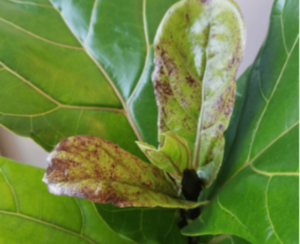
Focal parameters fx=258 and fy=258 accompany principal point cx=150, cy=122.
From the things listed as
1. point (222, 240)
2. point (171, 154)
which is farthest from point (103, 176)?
point (222, 240)

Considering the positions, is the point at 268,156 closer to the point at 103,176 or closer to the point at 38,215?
the point at 103,176

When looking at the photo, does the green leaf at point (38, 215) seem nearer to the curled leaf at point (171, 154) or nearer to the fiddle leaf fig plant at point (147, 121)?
the fiddle leaf fig plant at point (147, 121)

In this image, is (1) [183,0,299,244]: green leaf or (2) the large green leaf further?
(2) the large green leaf

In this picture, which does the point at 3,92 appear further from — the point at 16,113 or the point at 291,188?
the point at 291,188

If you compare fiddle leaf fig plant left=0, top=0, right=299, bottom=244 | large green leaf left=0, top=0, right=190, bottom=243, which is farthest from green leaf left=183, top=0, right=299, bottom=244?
large green leaf left=0, top=0, right=190, bottom=243

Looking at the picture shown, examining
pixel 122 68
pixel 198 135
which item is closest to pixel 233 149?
pixel 198 135

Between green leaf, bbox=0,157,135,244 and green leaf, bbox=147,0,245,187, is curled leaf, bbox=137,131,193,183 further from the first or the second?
green leaf, bbox=0,157,135,244

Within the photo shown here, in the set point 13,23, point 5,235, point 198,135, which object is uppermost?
point 13,23
